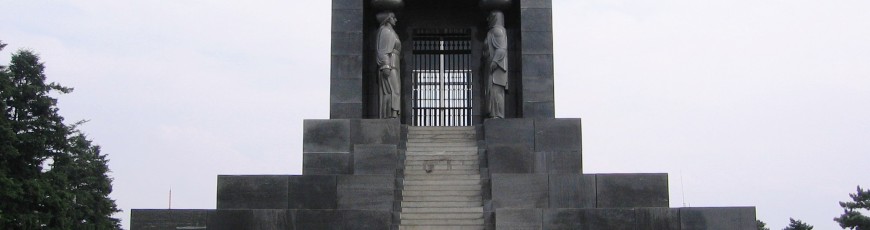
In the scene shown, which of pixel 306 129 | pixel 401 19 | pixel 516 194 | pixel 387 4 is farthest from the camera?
pixel 401 19

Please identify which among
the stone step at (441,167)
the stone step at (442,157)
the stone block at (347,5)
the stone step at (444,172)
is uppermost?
the stone block at (347,5)

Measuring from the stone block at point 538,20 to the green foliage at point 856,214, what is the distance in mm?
14592

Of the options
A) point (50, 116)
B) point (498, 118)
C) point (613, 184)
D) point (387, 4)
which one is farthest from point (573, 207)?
point (50, 116)

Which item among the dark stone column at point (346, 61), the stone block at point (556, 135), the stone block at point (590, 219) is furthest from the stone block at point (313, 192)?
the stone block at point (556, 135)

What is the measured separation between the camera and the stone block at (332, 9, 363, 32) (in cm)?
2286

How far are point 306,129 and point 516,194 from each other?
4.46 m

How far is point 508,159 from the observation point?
1977cm

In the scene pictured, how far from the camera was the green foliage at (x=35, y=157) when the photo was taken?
29.1 m

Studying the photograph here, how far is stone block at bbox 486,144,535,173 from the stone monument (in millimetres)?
23

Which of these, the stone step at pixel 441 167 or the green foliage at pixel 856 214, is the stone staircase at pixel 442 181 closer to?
the stone step at pixel 441 167

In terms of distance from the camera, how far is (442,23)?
982 inches

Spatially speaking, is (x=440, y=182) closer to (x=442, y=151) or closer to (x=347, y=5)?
(x=442, y=151)

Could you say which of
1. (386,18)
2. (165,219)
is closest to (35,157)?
(165,219)

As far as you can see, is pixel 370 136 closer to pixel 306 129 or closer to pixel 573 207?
pixel 306 129
